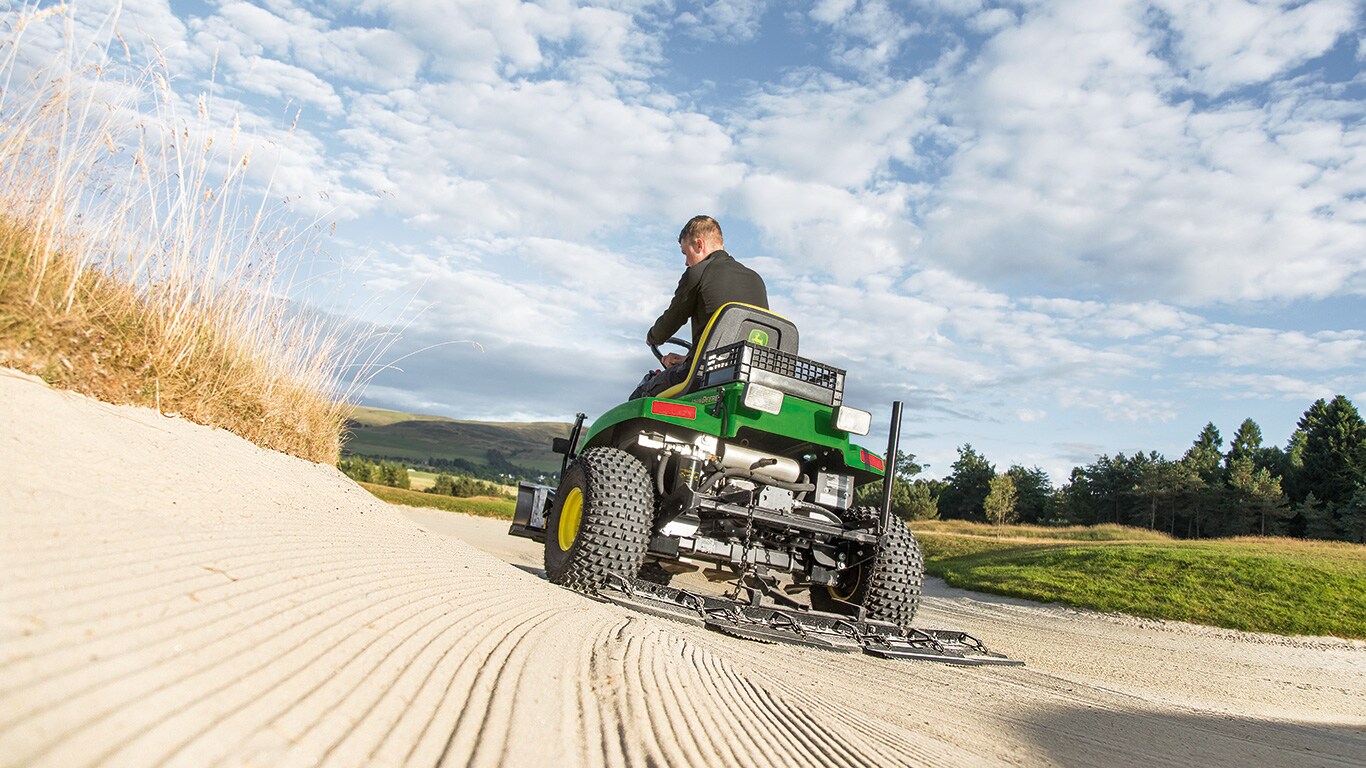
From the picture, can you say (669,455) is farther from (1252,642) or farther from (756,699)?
(1252,642)

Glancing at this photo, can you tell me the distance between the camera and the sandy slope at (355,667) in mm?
1484

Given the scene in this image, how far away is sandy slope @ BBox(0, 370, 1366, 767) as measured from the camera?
58.4 inches

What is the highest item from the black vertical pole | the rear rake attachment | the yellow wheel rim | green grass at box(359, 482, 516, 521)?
the black vertical pole

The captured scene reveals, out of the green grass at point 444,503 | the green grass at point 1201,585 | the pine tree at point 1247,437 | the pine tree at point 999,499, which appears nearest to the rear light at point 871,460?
the green grass at point 1201,585

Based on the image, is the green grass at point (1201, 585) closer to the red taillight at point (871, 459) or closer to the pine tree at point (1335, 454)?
the red taillight at point (871, 459)

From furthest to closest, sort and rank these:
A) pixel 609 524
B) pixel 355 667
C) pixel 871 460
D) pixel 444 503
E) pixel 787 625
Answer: pixel 444 503, pixel 871 460, pixel 609 524, pixel 787 625, pixel 355 667

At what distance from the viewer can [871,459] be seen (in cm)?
605

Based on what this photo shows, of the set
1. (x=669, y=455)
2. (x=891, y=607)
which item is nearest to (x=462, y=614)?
(x=669, y=455)

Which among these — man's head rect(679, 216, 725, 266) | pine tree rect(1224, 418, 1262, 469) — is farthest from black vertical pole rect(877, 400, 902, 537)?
pine tree rect(1224, 418, 1262, 469)

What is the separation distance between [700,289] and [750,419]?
48.5 inches

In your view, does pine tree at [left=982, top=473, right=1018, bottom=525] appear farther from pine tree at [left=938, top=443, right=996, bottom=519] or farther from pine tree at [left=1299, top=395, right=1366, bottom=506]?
pine tree at [left=1299, top=395, right=1366, bottom=506]

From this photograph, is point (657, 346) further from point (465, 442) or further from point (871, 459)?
point (465, 442)

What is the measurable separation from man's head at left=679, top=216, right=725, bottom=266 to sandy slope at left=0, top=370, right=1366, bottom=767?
3.01m

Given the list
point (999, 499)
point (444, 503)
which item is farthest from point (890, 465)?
point (999, 499)
